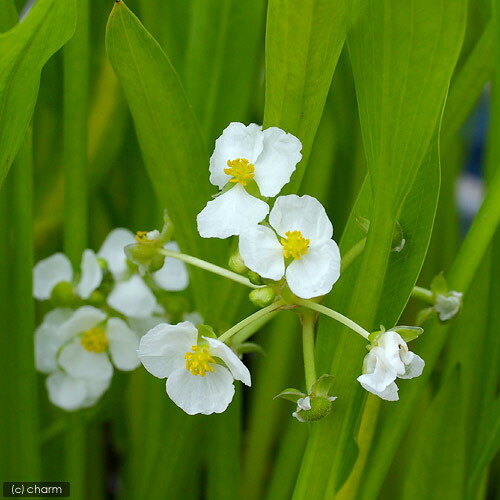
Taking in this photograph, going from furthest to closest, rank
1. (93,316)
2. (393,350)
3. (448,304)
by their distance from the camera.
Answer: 1. (93,316)
2. (448,304)
3. (393,350)

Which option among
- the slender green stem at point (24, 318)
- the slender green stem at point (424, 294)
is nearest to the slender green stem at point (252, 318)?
the slender green stem at point (424, 294)

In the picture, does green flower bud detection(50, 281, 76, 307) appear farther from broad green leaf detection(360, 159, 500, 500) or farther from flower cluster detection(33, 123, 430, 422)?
broad green leaf detection(360, 159, 500, 500)

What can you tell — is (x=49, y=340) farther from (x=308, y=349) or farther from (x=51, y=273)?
(x=308, y=349)

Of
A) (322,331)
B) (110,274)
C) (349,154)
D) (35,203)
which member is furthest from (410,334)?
(35,203)

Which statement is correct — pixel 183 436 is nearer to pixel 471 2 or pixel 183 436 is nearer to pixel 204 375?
pixel 204 375

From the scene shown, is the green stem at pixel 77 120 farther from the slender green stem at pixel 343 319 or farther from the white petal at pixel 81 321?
the slender green stem at pixel 343 319

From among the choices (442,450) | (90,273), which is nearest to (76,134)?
(90,273)

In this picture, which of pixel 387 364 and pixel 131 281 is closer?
pixel 387 364
